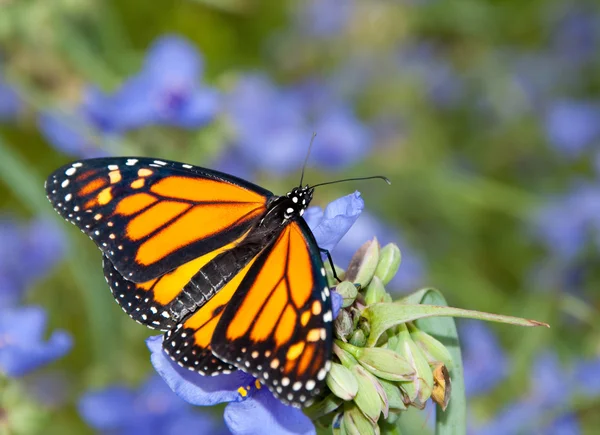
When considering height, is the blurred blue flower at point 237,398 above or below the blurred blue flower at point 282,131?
below

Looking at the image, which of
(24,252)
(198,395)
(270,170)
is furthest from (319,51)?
(198,395)

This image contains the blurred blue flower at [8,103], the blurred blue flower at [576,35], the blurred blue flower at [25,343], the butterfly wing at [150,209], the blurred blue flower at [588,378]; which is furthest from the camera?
the blurred blue flower at [576,35]

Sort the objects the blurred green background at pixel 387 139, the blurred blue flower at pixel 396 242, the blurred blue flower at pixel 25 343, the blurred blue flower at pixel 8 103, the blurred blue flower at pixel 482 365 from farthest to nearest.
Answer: the blurred blue flower at pixel 8 103
the blurred blue flower at pixel 396 242
the blurred green background at pixel 387 139
the blurred blue flower at pixel 482 365
the blurred blue flower at pixel 25 343

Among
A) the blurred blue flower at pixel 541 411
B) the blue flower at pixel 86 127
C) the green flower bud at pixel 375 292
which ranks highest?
the blue flower at pixel 86 127

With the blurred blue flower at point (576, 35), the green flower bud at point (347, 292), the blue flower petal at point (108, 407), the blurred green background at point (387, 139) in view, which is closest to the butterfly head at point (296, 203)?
the green flower bud at point (347, 292)

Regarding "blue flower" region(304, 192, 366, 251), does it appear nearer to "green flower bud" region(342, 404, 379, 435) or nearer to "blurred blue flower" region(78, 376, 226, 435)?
"green flower bud" region(342, 404, 379, 435)

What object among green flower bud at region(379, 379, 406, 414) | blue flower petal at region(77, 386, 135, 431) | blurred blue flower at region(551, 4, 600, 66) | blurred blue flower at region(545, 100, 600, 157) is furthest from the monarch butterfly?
blurred blue flower at region(551, 4, 600, 66)

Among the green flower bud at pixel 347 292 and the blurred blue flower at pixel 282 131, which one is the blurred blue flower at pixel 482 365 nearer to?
the blurred blue flower at pixel 282 131
